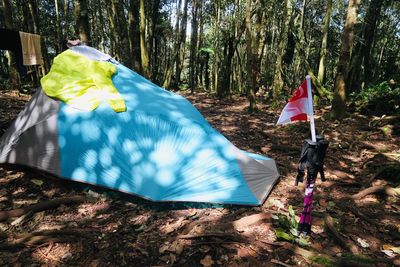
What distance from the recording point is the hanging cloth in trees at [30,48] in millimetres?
9472

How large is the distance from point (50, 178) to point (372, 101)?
35.4 ft

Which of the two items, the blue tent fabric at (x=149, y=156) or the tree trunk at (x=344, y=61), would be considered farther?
the tree trunk at (x=344, y=61)

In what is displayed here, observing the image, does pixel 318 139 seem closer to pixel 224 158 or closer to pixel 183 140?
pixel 224 158

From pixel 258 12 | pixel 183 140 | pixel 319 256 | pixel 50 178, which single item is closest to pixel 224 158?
pixel 183 140

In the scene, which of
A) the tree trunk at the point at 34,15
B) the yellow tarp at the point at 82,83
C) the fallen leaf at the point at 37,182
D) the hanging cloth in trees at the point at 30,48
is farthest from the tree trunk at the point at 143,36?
the fallen leaf at the point at 37,182

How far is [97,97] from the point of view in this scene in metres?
5.82

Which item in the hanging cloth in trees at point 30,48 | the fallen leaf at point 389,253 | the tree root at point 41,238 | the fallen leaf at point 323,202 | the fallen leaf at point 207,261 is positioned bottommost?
the fallen leaf at point 323,202

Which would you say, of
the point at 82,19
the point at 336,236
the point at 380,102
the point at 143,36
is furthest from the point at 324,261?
the point at 143,36

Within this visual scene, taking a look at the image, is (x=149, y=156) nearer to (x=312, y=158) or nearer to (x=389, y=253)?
(x=312, y=158)

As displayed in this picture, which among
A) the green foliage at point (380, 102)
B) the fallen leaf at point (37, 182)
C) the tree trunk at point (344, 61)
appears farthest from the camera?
the green foliage at point (380, 102)

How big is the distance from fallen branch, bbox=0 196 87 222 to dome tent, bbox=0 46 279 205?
1.22 ft

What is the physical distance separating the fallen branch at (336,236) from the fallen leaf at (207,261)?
67.3 inches

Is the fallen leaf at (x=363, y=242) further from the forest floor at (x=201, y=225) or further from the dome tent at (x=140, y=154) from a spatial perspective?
the dome tent at (x=140, y=154)

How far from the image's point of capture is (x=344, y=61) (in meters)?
9.92
